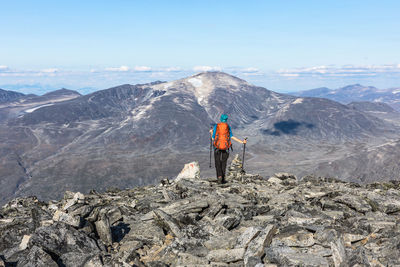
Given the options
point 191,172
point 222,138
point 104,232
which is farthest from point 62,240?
point 191,172

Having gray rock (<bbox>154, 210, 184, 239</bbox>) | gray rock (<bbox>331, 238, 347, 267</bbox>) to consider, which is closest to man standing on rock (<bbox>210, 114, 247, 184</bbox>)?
gray rock (<bbox>154, 210, 184, 239</bbox>)

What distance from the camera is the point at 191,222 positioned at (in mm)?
10078

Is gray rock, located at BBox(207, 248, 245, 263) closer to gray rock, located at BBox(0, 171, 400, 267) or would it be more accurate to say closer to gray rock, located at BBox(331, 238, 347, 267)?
gray rock, located at BBox(0, 171, 400, 267)

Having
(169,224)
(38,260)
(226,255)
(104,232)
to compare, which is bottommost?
(169,224)

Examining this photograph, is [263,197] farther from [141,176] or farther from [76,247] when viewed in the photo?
[141,176]

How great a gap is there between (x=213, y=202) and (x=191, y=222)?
6.22 ft

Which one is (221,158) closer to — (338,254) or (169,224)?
(169,224)

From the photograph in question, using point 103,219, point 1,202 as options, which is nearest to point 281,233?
point 103,219

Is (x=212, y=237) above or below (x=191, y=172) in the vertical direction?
above

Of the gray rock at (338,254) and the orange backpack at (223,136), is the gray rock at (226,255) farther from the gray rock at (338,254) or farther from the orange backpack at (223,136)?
the orange backpack at (223,136)

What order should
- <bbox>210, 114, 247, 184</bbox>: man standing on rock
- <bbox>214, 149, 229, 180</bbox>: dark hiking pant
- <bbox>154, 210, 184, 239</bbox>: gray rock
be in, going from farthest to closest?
<bbox>214, 149, 229, 180</bbox>: dark hiking pant < <bbox>210, 114, 247, 184</bbox>: man standing on rock < <bbox>154, 210, 184, 239</bbox>: gray rock

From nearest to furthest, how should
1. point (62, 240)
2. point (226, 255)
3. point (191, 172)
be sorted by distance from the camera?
1. point (226, 255)
2. point (62, 240)
3. point (191, 172)

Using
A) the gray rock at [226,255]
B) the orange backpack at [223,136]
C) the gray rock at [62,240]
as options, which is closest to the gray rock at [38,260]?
the gray rock at [62,240]

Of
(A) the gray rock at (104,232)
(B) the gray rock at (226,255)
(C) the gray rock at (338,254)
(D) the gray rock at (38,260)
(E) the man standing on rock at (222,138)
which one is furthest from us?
(E) the man standing on rock at (222,138)
